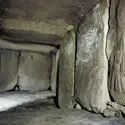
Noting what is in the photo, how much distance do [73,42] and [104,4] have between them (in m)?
0.95

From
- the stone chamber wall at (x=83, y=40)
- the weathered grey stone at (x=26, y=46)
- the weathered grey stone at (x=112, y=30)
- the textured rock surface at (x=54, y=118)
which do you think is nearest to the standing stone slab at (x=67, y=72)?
the stone chamber wall at (x=83, y=40)

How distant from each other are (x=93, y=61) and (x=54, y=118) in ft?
3.36

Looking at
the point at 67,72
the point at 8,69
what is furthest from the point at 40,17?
the point at 8,69

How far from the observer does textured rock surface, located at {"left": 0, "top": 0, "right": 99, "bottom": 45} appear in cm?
285

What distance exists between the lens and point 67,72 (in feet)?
11.7

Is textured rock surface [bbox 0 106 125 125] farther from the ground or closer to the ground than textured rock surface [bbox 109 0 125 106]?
closer to the ground

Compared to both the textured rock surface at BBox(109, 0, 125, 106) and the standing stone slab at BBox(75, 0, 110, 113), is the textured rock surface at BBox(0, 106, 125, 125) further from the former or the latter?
the textured rock surface at BBox(109, 0, 125, 106)

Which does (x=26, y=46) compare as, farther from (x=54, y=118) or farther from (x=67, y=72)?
(x=54, y=118)

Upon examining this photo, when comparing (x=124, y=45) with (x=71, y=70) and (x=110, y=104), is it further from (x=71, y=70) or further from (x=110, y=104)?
(x=71, y=70)

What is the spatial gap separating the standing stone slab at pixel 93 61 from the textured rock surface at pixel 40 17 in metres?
0.20

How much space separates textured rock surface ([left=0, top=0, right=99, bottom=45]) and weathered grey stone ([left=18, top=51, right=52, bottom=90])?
168cm

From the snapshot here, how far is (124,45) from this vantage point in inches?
94.3

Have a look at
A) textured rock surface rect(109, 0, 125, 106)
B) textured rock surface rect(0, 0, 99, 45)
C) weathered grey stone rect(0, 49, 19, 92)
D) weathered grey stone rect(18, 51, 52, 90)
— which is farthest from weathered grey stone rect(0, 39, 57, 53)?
textured rock surface rect(109, 0, 125, 106)

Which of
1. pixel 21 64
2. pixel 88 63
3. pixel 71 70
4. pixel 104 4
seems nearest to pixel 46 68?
pixel 21 64
